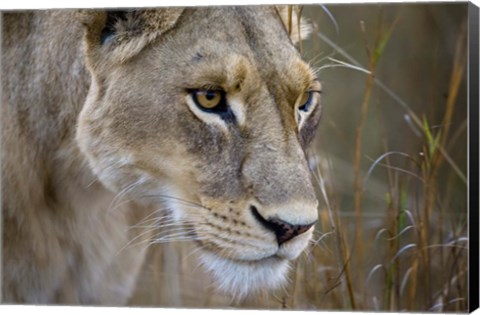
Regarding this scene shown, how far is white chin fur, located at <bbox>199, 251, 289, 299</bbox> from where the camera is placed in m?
3.07

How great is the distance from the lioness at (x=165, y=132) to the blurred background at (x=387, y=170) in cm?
27

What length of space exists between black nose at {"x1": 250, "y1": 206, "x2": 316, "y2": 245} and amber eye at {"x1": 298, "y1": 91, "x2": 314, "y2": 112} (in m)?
0.42

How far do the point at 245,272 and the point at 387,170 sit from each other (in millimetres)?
694

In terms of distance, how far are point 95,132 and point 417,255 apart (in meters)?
1.14

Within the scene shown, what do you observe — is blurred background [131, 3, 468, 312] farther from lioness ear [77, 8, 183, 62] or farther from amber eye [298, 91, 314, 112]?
lioness ear [77, 8, 183, 62]

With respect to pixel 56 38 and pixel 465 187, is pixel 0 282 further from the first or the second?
pixel 465 187

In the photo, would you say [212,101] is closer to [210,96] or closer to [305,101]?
[210,96]

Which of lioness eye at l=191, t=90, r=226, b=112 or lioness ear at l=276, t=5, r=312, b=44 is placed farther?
lioness ear at l=276, t=5, r=312, b=44

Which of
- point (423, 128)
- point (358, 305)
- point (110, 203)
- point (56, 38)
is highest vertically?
point (56, 38)

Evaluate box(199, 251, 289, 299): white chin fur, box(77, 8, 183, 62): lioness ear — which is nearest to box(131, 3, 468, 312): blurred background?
box(199, 251, 289, 299): white chin fur

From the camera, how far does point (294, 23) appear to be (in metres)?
3.49

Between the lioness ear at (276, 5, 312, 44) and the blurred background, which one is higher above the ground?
Answer: the lioness ear at (276, 5, 312, 44)

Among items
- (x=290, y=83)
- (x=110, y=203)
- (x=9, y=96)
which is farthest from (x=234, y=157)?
(x=9, y=96)

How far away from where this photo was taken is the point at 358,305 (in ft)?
11.5
